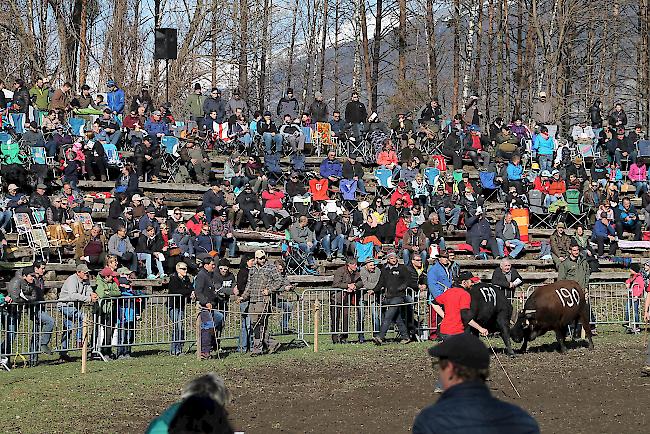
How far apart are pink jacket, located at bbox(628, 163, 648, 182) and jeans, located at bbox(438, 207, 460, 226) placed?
294 inches

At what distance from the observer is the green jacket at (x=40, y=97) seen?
3153cm

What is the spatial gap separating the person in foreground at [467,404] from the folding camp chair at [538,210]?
26054mm

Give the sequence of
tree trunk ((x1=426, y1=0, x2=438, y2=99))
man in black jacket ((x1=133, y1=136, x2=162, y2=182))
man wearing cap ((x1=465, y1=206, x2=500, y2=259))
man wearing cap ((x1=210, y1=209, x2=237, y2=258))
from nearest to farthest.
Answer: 1. man wearing cap ((x1=210, y1=209, x2=237, y2=258))
2. man wearing cap ((x1=465, y1=206, x2=500, y2=259))
3. man in black jacket ((x1=133, y1=136, x2=162, y2=182))
4. tree trunk ((x1=426, y1=0, x2=438, y2=99))

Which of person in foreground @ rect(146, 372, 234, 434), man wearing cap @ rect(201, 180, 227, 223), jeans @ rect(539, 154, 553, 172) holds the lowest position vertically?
person in foreground @ rect(146, 372, 234, 434)

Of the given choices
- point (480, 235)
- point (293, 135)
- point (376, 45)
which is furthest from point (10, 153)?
point (376, 45)

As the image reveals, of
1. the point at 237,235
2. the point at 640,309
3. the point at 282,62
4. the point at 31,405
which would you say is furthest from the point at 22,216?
the point at 282,62

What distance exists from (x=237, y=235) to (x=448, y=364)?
21841 mm

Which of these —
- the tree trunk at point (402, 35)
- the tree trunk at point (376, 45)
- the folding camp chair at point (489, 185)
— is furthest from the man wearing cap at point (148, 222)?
the tree trunk at point (402, 35)

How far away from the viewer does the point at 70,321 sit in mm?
19031

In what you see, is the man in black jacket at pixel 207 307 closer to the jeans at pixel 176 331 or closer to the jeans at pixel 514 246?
the jeans at pixel 176 331

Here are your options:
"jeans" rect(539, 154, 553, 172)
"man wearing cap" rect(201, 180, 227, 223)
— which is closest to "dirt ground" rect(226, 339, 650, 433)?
"man wearing cap" rect(201, 180, 227, 223)

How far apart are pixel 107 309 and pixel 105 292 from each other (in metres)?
0.31

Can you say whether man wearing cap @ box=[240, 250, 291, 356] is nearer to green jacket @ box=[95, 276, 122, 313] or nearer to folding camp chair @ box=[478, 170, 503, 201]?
green jacket @ box=[95, 276, 122, 313]

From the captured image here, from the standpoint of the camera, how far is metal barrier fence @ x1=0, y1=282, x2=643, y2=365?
18562 millimetres
